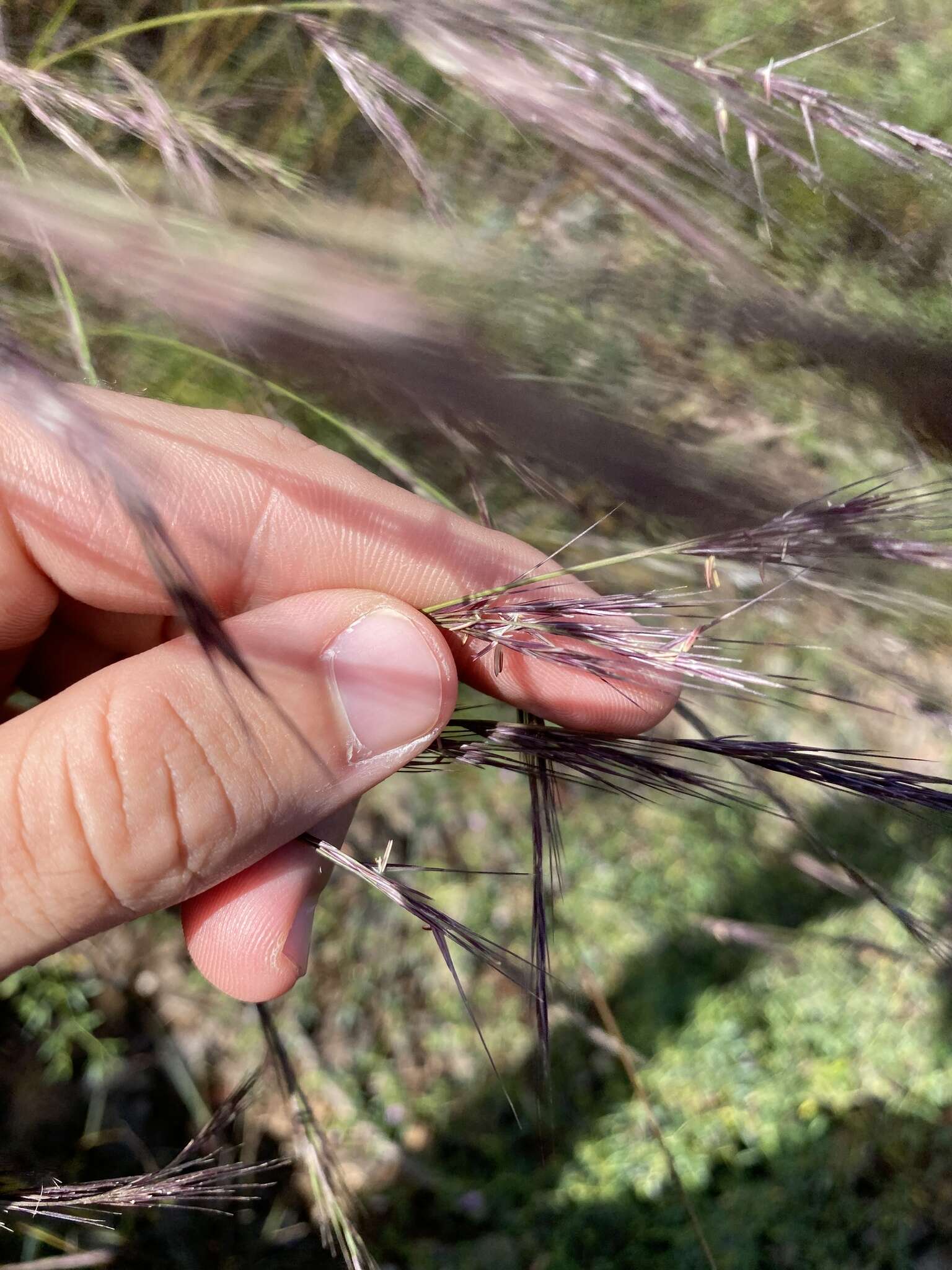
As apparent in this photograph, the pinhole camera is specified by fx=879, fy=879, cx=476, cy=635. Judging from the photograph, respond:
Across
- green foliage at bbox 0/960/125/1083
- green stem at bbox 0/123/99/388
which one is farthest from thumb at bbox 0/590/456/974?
green foliage at bbox 0/960/125/1083

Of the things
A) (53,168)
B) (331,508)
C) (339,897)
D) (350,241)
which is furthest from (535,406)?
(339,897)

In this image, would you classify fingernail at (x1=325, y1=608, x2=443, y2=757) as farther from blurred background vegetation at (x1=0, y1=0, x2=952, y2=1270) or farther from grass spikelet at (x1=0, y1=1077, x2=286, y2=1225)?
grass spikelet at (x1=0, y1=1077, x2=286, y2=1225)

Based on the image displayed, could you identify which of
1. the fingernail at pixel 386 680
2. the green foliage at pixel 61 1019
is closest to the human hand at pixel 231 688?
the fingernail at pixel 386 680

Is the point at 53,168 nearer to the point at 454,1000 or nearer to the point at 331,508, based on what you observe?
the point at 331,508

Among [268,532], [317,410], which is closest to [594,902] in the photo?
[268,532]

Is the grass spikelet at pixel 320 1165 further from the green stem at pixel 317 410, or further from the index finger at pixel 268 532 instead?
the green stem at pixel 317 410
